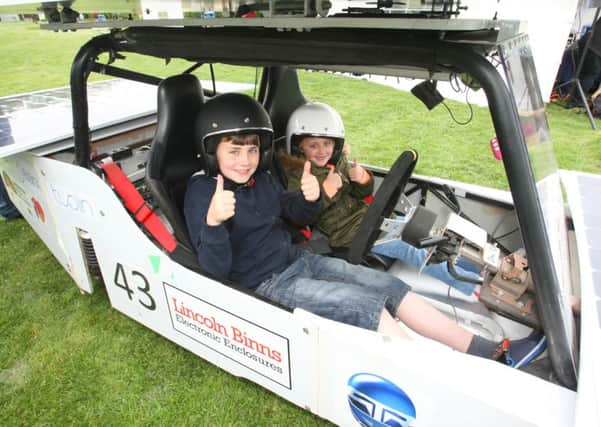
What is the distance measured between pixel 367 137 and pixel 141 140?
3472mm

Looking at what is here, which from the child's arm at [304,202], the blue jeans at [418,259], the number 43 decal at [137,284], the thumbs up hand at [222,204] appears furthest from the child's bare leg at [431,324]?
the number 43 decal at [137,284]

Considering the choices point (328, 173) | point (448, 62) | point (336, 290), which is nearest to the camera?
point (448, 62)

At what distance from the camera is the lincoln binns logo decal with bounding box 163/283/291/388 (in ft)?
4.94

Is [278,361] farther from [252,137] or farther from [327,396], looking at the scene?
[252,137]

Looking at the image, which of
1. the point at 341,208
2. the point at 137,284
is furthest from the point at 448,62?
the point at 137,284

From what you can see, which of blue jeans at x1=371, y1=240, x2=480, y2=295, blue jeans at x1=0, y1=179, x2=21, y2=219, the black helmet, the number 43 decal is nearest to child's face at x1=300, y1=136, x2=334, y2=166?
the black helmet

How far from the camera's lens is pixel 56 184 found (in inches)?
77.8

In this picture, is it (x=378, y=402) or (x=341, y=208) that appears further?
(x=341, y=208)

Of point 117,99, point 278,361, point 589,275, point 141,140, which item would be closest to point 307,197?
point 278,361

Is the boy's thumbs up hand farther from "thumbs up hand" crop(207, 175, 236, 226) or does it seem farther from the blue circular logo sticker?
the blue circular logo sticker

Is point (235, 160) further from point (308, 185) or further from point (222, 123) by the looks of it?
point (308, 185)

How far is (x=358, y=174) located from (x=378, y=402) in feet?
3.82

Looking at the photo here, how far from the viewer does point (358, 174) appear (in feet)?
6.92

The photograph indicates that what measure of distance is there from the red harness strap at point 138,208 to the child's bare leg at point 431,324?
104cm
